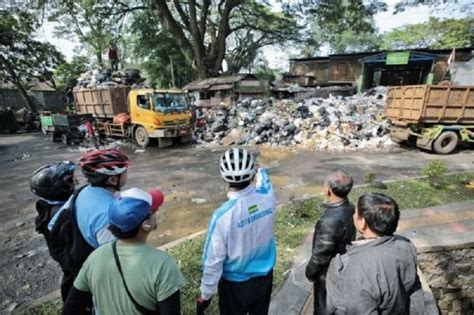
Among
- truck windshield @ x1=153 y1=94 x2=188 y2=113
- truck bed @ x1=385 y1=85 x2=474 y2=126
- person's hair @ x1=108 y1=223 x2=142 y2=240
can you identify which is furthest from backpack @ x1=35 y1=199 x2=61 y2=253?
truck bed @ x1=385 y1=85 x2=474 y2=126

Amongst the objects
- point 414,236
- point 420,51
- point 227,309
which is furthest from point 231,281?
point 420,51

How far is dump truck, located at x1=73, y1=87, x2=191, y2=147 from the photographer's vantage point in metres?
12.3

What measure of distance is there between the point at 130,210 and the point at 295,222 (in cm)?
394

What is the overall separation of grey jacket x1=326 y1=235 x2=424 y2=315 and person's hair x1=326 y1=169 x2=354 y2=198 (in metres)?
0.57

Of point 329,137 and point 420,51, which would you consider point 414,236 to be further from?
point 420,51

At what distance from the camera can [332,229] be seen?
7.04 feet

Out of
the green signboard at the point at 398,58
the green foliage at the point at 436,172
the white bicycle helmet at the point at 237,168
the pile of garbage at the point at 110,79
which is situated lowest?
the green foliage at the point at 436,172

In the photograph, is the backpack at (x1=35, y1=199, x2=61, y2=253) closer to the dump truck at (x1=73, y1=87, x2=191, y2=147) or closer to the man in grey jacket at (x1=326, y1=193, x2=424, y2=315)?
the man in grey jacket at (x1=326, y1=193, x2=424, y2=315)

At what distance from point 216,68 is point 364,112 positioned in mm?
12488

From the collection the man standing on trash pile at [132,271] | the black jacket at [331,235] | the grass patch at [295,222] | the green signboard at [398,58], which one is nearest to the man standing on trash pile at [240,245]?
the black jacket at [331,235]

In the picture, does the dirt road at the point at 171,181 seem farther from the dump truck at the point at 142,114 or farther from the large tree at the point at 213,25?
the large tree at the point at 213,25

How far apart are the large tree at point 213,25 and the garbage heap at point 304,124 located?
7516 millimetres

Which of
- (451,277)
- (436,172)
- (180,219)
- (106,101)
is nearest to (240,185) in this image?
(451,277)

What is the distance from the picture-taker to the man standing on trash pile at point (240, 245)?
1.94 metres
